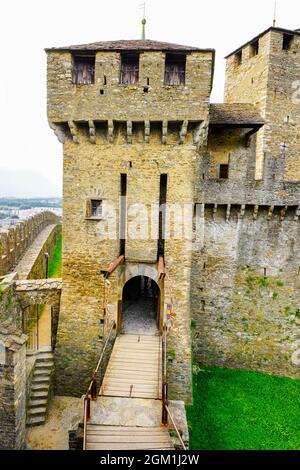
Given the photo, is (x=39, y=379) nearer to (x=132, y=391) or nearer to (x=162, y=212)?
(x=132, y=391)

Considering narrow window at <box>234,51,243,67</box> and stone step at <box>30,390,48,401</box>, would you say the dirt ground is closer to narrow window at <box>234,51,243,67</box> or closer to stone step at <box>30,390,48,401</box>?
stone step at <box>30,390,48,401</box>

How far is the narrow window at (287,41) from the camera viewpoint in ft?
46.1

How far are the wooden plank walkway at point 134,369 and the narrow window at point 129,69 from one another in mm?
9486

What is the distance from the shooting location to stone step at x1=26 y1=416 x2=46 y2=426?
34.3 feet

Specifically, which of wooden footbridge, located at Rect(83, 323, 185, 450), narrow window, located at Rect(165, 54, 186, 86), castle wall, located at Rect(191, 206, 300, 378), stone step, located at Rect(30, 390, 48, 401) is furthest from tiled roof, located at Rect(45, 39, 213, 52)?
stone step, located at Rect(30, 390, 48, 401)

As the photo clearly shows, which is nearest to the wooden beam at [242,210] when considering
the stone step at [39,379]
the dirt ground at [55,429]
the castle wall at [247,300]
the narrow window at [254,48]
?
the castle wall at [247,300]

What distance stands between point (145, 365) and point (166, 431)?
2472 millimetres

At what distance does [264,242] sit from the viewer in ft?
46.9

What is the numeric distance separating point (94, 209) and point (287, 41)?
471 inches

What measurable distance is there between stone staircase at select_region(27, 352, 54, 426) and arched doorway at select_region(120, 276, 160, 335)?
126 inches

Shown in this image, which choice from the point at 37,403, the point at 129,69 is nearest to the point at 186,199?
the point at 129,69

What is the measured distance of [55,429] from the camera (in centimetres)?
1032
